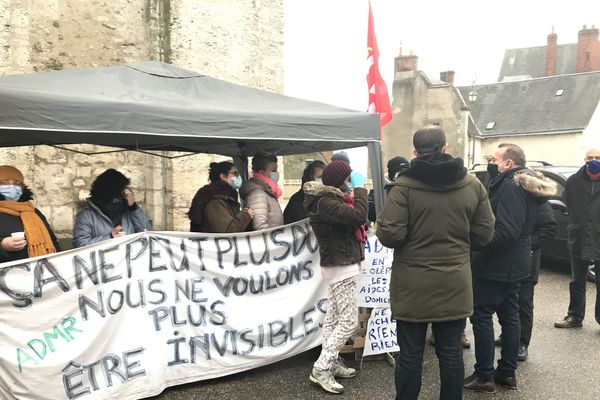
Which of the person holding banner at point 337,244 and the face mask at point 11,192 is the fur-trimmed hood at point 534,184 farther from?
the face mask at point 11,192

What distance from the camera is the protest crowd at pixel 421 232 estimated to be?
2979 mm

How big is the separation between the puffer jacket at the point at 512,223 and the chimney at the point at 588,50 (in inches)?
1654

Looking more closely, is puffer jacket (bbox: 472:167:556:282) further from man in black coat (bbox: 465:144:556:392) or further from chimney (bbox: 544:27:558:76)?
chimney (bbox: 544:27:558:76)

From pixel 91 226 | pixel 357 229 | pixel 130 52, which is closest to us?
pixel 357 229

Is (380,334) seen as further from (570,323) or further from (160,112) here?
(160,112)

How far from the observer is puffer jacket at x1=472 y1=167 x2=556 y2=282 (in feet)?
11.6

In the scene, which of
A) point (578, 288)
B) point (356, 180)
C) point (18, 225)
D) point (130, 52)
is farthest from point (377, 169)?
point (130, 52)

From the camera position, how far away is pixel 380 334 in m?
4.42

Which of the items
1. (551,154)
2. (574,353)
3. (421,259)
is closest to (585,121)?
(551,154)

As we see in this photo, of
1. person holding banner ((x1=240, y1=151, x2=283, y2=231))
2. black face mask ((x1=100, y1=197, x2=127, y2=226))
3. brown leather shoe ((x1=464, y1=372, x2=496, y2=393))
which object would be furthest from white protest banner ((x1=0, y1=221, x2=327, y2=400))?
brown leather shoe ((x1=464, y1=372, x2=496, y2=393))

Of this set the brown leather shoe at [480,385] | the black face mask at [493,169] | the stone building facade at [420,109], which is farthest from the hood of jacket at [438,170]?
the stone building facade at [420,109]

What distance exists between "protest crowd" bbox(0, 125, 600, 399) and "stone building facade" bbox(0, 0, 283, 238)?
10.5 ft

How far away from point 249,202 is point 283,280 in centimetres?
76

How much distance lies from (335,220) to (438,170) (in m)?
0.95
